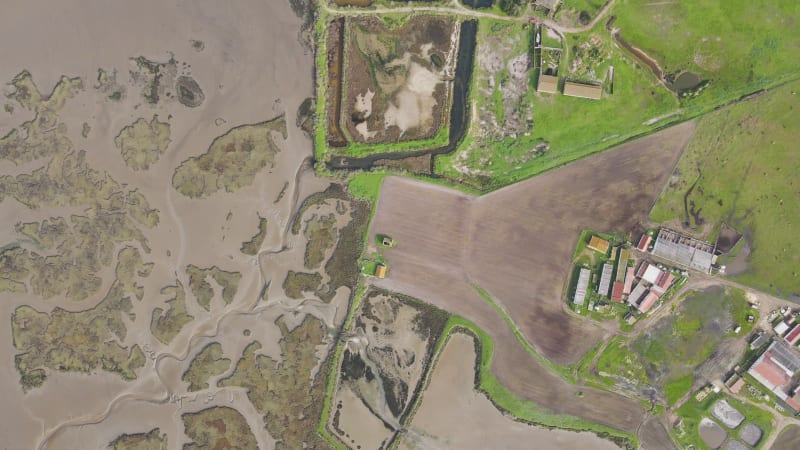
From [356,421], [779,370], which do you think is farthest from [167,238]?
[779,370]

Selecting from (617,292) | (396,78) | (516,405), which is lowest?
(516,405)

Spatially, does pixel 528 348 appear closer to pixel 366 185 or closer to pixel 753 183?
pixel 366 185

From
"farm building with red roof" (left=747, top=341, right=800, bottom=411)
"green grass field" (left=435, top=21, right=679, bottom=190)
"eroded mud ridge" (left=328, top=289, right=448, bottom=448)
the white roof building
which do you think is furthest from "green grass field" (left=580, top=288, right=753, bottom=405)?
"green grass field" (left=435, top=21, right=679, bottom=190)

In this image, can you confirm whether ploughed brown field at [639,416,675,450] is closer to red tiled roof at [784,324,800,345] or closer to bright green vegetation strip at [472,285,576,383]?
bright green vegetation strip at [472,285,576,383]

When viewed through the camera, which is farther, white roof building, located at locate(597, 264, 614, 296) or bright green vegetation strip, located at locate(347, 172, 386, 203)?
bright green vegetation strip, located at locate(347, 172, 386, 203)

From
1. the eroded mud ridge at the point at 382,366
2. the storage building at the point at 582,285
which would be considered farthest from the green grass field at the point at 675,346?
the eroded mud ridge at the point at 382,366
